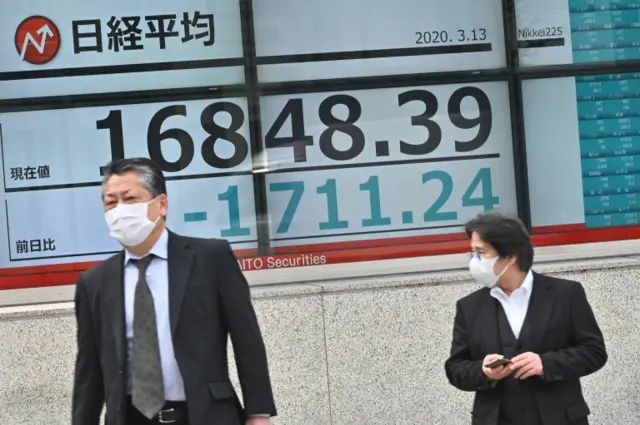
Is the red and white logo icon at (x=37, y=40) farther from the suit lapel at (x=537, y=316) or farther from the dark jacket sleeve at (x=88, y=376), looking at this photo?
the suit lapel at (x=537, y=316)

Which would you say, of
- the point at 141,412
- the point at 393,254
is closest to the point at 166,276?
Answer: the point at 141,412

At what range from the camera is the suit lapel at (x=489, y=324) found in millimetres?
4445

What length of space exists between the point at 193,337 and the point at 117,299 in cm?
32

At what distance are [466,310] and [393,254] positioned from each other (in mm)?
2934

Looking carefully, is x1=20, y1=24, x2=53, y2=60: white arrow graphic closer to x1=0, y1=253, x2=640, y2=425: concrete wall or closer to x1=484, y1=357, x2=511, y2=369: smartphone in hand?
x1=0, y1=253, x2=640, y2=425: concrete wall

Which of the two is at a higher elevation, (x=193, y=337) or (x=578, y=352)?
(x=193, y=337)

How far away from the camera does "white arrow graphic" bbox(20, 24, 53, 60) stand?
24.1 feet

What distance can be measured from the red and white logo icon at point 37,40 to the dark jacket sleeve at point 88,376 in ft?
11.4

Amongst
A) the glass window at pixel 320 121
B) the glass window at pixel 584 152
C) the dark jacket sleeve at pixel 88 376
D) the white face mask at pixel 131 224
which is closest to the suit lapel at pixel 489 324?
the white face mask at pixel 131 224

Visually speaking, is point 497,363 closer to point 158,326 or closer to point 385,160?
point 158,326

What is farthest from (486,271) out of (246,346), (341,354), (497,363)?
(341,354)

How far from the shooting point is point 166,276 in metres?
4.17

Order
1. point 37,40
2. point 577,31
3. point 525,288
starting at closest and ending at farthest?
point 525,288, point 37,40, point 577,31

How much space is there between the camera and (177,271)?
13.6 feet
